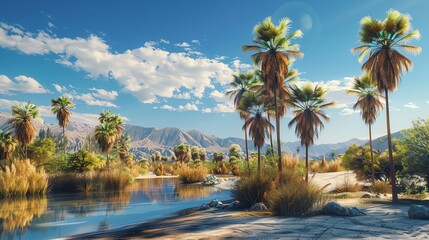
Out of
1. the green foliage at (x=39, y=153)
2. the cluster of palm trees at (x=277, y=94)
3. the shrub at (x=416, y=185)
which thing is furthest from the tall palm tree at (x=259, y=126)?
the green foliage at (x=39, y=153)

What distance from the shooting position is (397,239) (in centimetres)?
773

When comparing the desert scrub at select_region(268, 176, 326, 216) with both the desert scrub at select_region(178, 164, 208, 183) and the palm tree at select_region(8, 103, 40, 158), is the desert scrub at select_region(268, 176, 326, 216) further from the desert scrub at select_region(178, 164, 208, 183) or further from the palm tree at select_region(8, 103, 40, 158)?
the palm tree at select_region(8, 103, 40, 158)

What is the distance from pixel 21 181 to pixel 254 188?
18.9m

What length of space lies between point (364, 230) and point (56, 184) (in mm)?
28871

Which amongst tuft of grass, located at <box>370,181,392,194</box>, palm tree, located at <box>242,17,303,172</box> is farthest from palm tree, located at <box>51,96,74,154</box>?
tuft of grass, located at <box>370,181,392,194</box>

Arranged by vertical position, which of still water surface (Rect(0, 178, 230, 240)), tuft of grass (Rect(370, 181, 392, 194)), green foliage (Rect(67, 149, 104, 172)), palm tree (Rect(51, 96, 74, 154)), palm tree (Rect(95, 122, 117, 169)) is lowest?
still water surface (Rect(0, 178, 230, 240))

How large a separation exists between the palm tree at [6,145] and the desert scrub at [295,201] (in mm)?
40533

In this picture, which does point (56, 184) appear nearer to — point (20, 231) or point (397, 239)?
point (20, 231)

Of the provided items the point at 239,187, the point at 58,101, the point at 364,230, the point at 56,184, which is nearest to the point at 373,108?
the point at 239,187

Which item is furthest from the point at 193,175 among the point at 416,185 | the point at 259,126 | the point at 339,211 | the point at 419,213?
the point at 419,213

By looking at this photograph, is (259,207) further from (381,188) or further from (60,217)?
(381,188)

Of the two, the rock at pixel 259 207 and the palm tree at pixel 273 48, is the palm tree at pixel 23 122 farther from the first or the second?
the rock at pixel 259 207

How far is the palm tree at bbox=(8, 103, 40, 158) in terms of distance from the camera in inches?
1555

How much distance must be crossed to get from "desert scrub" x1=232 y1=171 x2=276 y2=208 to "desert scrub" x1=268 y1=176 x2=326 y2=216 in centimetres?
249
